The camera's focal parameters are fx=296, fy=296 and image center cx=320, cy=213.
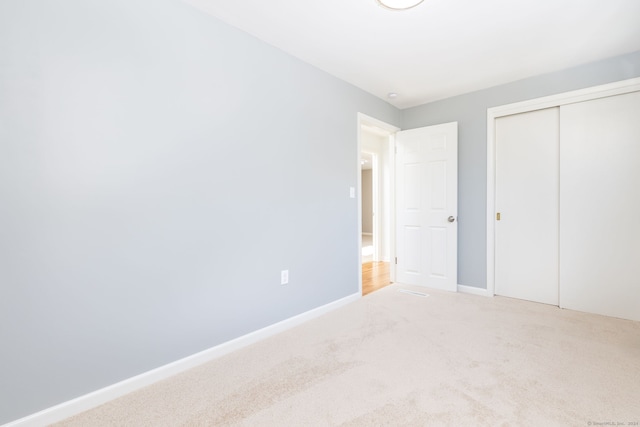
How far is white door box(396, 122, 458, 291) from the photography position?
360 cm

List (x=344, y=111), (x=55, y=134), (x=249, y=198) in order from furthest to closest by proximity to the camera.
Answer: (x=344, y=111) < (x=249, y=198) < (x=55, y=134)

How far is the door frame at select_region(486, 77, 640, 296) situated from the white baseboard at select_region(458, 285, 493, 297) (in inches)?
1.4

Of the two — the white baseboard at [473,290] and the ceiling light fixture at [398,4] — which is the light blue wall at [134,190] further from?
the white baseboard at [473,290]

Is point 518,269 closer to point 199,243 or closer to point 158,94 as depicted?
point 199,243

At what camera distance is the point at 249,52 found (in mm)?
2312

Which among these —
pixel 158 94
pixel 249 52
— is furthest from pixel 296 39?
pixel 158 94

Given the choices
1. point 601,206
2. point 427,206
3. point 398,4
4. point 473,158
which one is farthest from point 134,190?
point 601,206

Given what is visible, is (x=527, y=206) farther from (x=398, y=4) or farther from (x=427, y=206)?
(x=398, y=4)

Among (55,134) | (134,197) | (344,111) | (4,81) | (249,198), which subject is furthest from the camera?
(344,111)

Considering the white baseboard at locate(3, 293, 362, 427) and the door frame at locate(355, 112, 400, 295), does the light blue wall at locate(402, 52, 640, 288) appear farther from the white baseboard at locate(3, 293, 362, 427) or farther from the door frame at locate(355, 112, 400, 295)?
the white baseboard at locate(3, 293, 362, 427)

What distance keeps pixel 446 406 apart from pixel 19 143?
2493 millimetres

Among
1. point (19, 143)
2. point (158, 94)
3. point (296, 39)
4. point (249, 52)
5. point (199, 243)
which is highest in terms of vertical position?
point (296, 39)

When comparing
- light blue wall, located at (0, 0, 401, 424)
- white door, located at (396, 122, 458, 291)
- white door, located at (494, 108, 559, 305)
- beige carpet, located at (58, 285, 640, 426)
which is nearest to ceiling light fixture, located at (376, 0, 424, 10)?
light blue wall, located at (0, 0, 401, 424)

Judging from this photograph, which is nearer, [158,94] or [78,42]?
[78,42]
